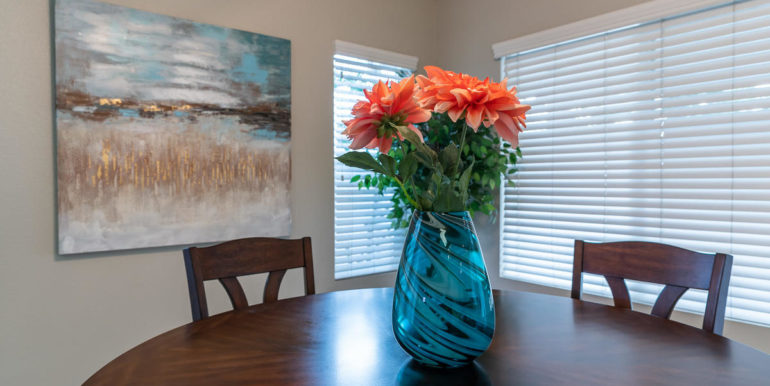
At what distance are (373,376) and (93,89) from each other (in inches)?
71.0

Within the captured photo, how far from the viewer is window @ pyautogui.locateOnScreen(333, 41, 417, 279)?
2797 millimetres

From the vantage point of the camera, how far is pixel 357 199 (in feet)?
9.52

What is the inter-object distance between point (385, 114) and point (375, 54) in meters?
2.18

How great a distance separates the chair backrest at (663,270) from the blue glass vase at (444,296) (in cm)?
79

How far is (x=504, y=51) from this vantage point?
2.79 meters

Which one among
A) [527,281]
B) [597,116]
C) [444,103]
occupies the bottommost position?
[527,281]

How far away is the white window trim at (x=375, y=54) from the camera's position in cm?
276

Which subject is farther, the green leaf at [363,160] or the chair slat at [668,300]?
the chair slat at [668,300]

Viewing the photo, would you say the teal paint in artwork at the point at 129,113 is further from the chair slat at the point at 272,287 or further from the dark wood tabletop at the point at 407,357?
the dark wood tabletop at the point at 407,357

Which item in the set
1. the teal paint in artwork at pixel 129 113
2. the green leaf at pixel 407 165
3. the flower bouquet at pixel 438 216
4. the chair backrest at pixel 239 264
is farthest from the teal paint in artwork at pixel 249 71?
the green leaf at pixel 407 165

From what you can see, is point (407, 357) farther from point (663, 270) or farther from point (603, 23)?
point (603, 23)

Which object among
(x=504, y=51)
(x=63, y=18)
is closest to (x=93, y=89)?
(x=63, y=18)

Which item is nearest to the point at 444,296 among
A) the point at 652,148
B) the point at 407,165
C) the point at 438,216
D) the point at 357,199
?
the point at 438,216

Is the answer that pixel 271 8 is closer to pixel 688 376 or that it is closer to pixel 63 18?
pixel 63 18
